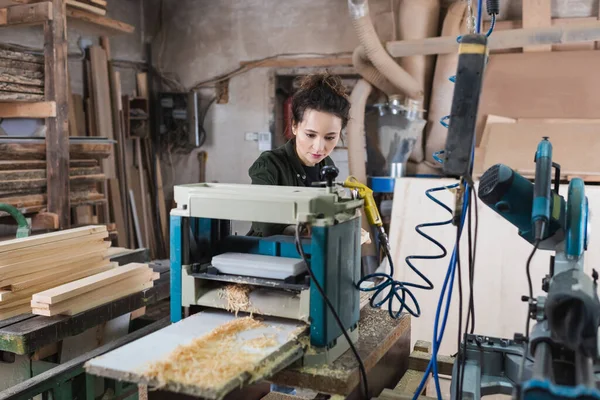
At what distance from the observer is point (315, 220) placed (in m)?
1.14

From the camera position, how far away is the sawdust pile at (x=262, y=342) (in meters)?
1.10

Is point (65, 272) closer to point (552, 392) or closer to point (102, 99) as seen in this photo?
point (552, 392)

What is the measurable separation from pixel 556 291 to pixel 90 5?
277 cm

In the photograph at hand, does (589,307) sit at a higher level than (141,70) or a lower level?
lower

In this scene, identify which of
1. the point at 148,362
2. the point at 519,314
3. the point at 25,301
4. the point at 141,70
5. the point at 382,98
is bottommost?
the point at 519,314

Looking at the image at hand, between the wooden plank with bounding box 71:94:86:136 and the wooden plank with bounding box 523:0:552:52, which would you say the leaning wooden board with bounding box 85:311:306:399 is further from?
the wooden plank with bounding box 71:94:86:136

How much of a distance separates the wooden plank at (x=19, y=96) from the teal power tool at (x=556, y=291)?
83.0 inches

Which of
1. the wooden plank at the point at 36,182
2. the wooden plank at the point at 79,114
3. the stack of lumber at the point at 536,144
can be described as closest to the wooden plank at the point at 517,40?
the stack of lumber at the point at 536,144

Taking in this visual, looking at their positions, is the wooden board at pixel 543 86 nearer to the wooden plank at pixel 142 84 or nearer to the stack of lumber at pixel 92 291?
the stack of lumber at pixel 92 291

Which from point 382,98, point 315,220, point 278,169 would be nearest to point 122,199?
point 382,98

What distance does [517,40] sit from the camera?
3.36 metres

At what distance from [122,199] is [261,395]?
11.1 feet

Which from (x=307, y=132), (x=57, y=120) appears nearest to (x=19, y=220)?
(x=57, y=120)

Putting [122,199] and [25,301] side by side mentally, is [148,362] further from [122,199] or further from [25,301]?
[122,199]
